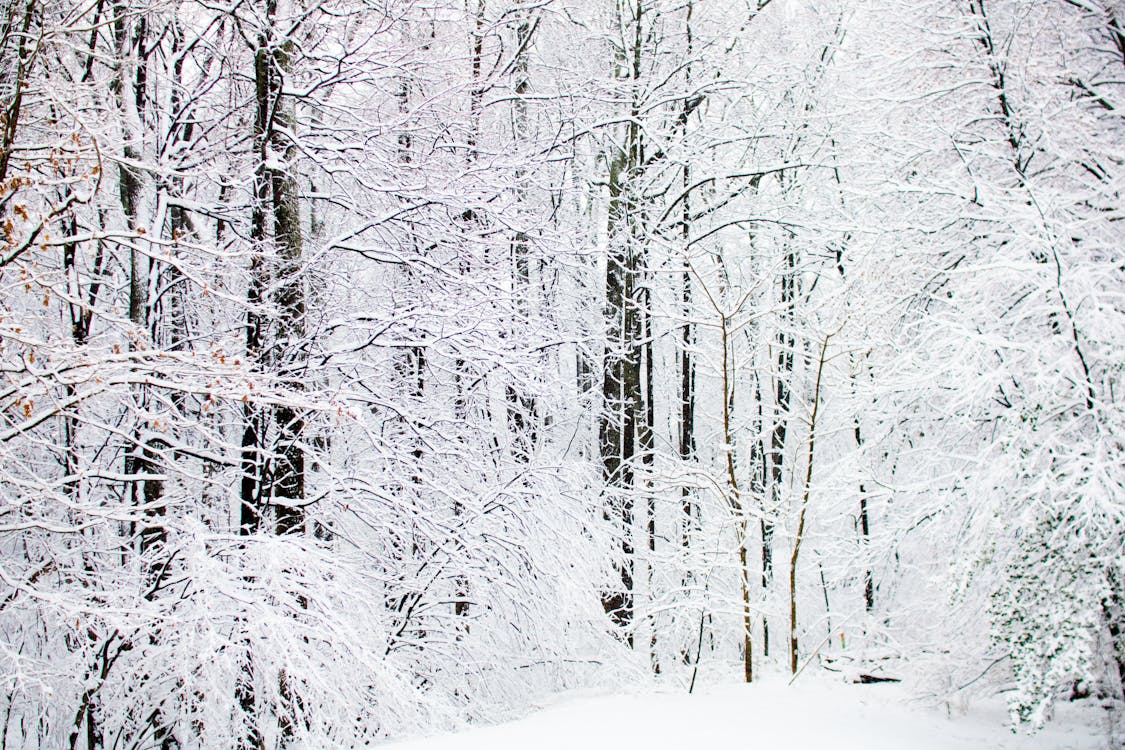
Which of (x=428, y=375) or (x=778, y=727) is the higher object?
(x=428, y=375)

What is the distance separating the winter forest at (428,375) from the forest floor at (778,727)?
28 centimetres

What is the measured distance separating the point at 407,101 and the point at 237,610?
6.01 metres

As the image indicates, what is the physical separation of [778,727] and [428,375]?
533 cm

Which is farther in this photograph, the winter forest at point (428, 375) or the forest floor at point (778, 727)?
the winter forest at point (428, 375)

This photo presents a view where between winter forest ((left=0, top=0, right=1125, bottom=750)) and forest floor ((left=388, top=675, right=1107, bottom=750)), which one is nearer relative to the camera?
forest floor ((left=388, top=675, right=1107, bottom=750))

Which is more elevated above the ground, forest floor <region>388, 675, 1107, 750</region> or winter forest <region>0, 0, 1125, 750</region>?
winter forest <region>0, 0, 1125, 750</region>

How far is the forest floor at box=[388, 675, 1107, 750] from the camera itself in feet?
14.3

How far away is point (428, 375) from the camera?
8141 millimetres

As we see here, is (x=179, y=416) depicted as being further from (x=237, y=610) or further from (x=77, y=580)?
(x=237, y=610)

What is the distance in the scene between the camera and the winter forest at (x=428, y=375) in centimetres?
461

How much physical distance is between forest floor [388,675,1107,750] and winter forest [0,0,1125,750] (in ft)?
0.93

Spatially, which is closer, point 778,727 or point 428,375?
point 778,727

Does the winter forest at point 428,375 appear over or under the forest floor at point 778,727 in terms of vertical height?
over

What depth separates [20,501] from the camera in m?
4.64
